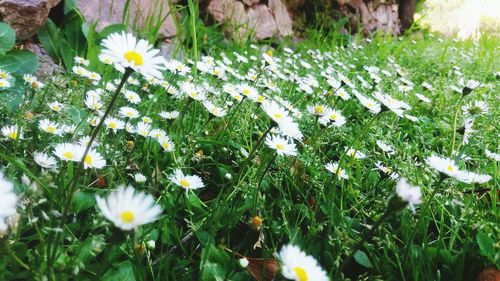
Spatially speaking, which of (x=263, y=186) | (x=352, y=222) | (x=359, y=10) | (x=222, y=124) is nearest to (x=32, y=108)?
(x=222, y=124)

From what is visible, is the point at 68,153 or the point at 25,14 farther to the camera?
the point at 25,14

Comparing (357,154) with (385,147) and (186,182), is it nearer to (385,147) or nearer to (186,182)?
(385,147)

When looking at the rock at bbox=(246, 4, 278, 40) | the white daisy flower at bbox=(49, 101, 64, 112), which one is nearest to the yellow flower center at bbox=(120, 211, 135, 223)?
the white daisy flower at bbox=(49, 101, 64, 112)

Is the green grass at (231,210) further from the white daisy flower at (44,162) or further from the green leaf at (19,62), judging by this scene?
the green leaf at (19,62)

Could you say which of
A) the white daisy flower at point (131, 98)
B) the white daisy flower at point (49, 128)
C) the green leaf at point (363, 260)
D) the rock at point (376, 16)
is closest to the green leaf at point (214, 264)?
the green leaf at point (363, 260)

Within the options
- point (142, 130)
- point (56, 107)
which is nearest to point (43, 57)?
point (56, 107)

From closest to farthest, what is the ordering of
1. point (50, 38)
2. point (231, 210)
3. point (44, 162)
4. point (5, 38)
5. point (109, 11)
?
point (44, 162), point (231, 210), point (5, 38), point (50, 38), point (109, 11)

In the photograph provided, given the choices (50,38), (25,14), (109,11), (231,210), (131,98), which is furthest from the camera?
(109,11)
